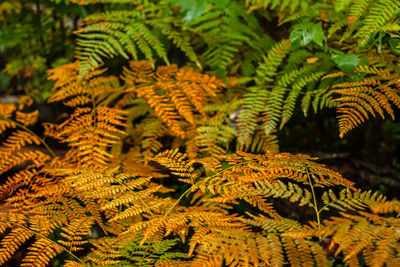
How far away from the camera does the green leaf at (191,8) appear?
215 centimetres

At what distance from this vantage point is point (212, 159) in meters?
1.92

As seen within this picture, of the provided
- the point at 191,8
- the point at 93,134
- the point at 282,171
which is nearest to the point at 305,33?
the point at 191,8

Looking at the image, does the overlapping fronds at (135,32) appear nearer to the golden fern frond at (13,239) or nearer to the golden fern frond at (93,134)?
the golden fern frond at (93,134)

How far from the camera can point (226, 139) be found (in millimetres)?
2416

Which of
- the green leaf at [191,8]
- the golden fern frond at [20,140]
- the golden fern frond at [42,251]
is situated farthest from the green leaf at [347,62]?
the golden fern frond at [20,140]

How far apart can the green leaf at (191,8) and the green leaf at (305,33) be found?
78cm

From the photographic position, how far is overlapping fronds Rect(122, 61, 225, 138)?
234 cm

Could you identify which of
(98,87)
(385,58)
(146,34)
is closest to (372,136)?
(385,58)

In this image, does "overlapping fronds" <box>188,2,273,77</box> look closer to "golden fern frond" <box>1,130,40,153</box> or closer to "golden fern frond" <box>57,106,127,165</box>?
"golden fern frond" <box>57,106,127,165</box>

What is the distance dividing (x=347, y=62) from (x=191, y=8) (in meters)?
1.24

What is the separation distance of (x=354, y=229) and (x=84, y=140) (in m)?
1.90

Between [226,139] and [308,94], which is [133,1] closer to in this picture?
[226,139]

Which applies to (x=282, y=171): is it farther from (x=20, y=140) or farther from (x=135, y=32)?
(x=20, y=140)

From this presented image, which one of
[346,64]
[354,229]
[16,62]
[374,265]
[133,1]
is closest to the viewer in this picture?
[374,265]
